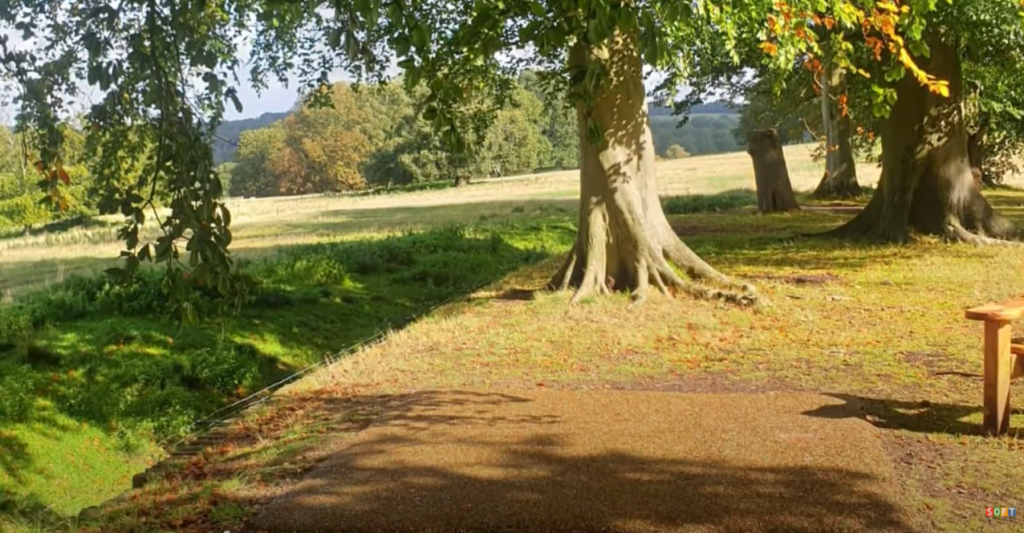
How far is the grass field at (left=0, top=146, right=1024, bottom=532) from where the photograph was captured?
6531 mm

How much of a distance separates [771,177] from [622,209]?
1632 cm

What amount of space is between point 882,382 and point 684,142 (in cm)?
16852

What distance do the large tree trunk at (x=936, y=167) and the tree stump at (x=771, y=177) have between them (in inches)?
387

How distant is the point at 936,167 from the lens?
17359mm

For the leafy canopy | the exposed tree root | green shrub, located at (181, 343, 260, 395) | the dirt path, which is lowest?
green shrub, located at (181, 343, 260, 395)

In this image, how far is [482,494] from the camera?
547cm

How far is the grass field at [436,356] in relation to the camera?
6.53 metres

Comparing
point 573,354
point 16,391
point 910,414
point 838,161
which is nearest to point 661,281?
point 573,354

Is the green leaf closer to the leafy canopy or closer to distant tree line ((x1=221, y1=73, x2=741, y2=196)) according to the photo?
the leafy canopy

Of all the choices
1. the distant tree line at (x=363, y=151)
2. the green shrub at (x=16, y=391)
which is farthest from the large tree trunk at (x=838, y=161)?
the distant tree line at (x=363, y=151)

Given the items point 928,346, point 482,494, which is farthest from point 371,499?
point 928,346

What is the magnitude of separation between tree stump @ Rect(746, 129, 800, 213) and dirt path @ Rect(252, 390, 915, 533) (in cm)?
2120

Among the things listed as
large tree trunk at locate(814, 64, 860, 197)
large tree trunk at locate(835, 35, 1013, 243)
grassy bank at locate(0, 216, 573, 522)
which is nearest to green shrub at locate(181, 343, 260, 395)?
grassy bank at locate(0, 216, 573, 522)

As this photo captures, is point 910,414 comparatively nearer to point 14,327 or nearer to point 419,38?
point 419,38
